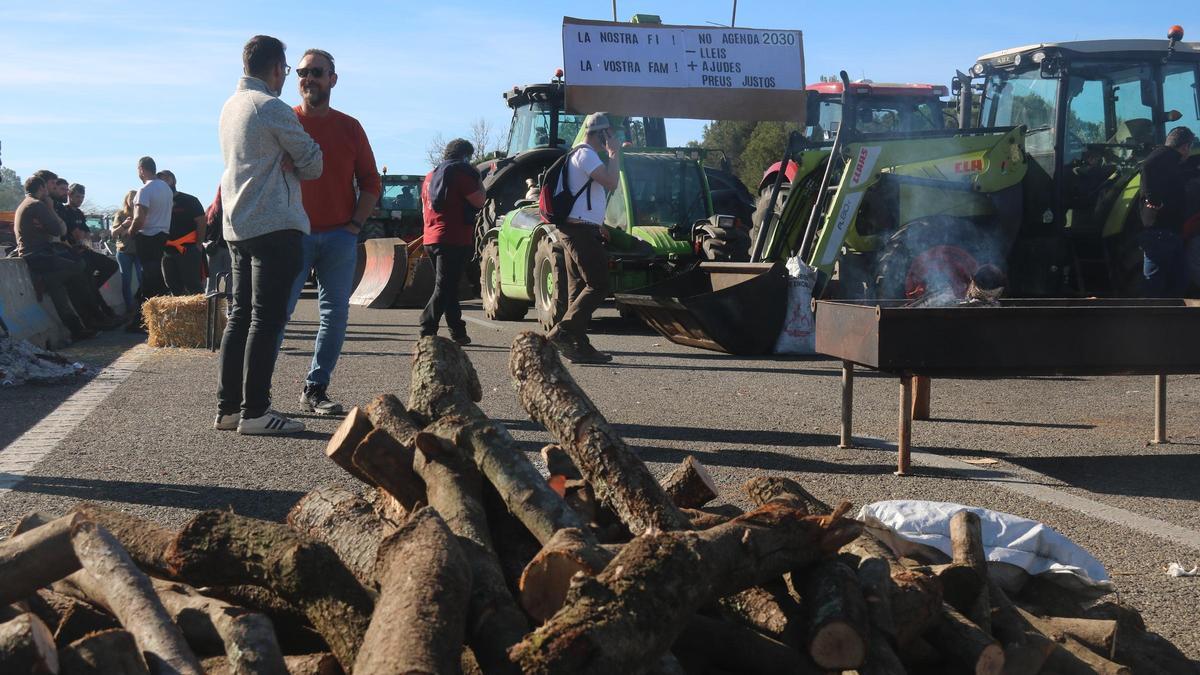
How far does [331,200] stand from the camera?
7.49m

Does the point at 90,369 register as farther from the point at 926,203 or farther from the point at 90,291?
the point at 926,203

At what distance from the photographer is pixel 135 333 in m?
15.5

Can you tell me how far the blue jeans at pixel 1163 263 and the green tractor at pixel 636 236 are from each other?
4025 millimetres

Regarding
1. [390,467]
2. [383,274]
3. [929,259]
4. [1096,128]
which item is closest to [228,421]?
[390,467]

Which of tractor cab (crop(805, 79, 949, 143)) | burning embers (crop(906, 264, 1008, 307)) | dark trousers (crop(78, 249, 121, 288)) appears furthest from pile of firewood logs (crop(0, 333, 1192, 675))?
tractor cab (crop(805, 79, 949, 143))

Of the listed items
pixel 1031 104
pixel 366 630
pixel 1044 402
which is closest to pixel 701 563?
pixel 366 630

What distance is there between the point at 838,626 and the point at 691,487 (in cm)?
138

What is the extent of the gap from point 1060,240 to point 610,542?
10.3 m

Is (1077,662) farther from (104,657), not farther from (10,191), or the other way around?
(10,191)

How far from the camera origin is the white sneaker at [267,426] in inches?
278

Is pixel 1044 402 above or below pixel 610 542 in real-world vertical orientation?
below

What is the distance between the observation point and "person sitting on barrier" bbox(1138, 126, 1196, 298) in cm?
1135

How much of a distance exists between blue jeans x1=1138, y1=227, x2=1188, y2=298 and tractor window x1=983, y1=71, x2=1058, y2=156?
157 centimetres

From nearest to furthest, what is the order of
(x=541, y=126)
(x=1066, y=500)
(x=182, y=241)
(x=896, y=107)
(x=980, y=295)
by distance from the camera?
(x=1066, y=500)
(x=980, y=295)
(x=182, y=241)
(x=541, y=126)
(x=896, y=107)
